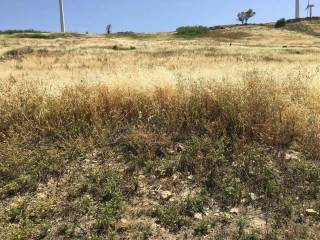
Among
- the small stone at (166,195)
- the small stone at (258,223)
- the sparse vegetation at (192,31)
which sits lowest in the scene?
the small stone at (258,223)

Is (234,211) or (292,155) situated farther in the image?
(292,155)

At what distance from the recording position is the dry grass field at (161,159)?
15.6ft

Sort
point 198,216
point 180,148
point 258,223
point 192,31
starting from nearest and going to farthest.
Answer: point 258,223, point 198,216, point 180,148, point 192,31

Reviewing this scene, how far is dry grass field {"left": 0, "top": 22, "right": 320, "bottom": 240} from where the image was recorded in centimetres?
475

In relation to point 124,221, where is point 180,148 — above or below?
above

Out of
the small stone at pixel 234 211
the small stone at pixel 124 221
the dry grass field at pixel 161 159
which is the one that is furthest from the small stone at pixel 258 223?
the small stone at pixel 124 221

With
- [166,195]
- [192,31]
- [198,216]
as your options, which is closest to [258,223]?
[198,216]

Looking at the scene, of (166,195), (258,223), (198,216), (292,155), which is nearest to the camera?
(258,223)

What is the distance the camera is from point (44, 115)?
6590mm

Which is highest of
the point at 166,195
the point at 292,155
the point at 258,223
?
the point at 292,155

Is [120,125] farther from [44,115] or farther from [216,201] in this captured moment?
[216,201]

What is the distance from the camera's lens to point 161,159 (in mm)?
5867

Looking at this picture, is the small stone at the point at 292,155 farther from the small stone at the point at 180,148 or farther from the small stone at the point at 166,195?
the small stone at the point at 166,195

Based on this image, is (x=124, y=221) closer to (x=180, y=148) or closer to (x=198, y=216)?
(x=198, y=216)
